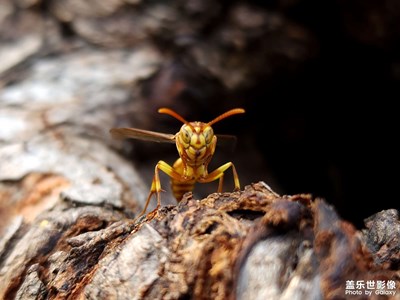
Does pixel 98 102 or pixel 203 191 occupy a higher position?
pixel 98 102

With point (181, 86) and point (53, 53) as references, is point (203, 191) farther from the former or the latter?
point (53, 53)

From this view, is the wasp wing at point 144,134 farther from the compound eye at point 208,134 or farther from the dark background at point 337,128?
the dark background at point 337,128

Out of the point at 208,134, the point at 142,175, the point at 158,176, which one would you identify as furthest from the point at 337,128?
the point at 158,176

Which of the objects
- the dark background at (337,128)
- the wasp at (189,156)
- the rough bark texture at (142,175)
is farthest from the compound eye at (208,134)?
the dark background at (337,128)

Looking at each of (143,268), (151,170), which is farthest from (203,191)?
(143,268)

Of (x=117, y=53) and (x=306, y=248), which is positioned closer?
(x=306, y=248)
